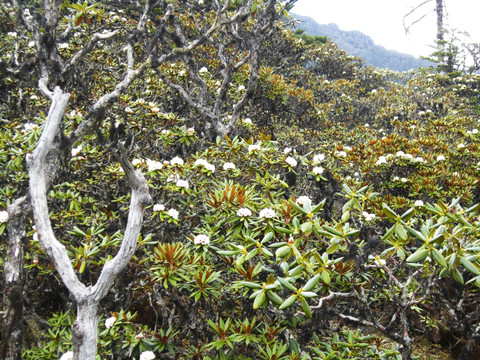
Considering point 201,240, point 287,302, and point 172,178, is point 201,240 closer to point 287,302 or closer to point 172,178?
point 287,302

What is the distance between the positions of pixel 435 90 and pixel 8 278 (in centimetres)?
1170

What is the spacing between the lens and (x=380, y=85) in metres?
13.8

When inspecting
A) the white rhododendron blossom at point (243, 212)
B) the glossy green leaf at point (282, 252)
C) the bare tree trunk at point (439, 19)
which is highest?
the bare tree trunk at point (439, 19)

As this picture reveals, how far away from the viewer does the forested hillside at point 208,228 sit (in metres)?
1.90

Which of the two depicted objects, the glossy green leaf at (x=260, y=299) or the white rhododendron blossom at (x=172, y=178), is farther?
the white rhododendron blossom at (x=172, y=178)

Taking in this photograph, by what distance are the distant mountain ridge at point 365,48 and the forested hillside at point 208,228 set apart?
6671 centimetres

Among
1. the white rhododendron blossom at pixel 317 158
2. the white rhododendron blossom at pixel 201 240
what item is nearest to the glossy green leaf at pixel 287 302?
the white rhododendron blossom at pixel 201 240

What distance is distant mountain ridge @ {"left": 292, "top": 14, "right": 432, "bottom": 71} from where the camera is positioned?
6525 cm

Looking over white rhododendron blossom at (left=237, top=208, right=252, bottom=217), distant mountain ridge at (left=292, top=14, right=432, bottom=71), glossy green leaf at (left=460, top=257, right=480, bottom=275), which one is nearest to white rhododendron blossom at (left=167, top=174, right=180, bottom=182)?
white rhododendron blossom at (left=237, top=208, right=252, bottom=217)

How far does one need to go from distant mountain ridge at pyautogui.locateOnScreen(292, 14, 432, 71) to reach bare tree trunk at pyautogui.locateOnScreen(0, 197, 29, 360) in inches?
2760

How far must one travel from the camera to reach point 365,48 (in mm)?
73438

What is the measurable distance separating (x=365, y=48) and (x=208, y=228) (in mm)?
83969

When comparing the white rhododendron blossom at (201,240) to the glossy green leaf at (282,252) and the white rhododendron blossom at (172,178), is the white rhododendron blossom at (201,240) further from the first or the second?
the white rhododendron blossom at (172,178)

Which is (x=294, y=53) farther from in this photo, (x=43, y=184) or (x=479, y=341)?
(x=43, y=184)
